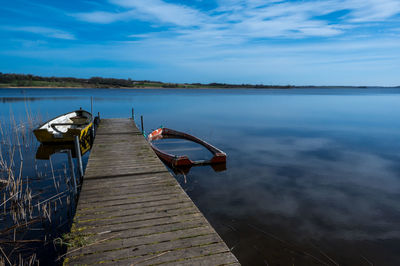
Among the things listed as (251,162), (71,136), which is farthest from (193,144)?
(71,136)

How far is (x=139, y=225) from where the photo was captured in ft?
14.7

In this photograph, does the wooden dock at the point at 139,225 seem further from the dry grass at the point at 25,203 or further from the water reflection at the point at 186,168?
the water reflection at the point at 186,168

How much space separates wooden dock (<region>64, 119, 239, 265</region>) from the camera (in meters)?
3.61

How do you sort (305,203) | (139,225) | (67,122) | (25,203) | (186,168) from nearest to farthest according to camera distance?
(139,225) < (25,203) < (305,203) < (186,168) < (67,122)

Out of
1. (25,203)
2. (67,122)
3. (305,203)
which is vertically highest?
(67,122)

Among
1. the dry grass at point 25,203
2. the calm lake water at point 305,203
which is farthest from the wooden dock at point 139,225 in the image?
the calm lake water at point 305,203

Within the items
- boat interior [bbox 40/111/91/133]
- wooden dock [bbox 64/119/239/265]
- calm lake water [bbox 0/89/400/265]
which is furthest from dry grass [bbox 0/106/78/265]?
calm lake water [bbox 0/89/400/265]

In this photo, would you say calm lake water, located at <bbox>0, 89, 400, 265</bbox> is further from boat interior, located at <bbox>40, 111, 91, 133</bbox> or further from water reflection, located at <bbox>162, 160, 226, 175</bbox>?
boat interior, located at <bbox>40, 111, 91, 133</bbox>

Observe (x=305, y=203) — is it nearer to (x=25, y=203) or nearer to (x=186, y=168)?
(x=186, y=168)

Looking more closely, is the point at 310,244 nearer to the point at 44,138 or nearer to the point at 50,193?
the point at 50,193

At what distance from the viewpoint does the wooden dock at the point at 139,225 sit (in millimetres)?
3609

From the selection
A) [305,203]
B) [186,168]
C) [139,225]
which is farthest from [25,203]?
[305,203]

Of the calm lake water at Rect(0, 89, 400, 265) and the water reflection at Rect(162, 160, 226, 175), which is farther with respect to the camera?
the water reflection at Rect(162, 160, 226, 175)

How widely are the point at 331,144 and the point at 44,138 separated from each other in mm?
21070
